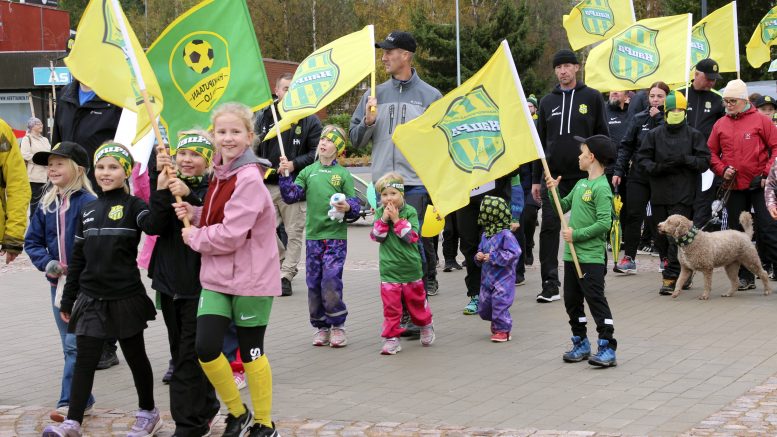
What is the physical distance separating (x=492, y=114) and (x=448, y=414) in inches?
98.7

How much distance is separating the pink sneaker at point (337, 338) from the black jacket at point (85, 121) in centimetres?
222

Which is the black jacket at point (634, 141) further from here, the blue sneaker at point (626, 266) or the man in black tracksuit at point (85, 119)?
the man in black tracksuit at point (85, 119)

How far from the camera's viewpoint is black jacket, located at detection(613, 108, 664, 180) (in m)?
11.9

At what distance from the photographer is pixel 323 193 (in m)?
8.73

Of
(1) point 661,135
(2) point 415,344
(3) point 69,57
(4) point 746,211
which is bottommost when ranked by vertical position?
(2) point 415,344

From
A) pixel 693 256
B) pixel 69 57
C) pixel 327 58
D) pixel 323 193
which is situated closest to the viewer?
pixel 69 57

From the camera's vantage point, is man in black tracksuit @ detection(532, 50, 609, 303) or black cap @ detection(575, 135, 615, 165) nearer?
black cap @ detection(575, 135, 615, 165)

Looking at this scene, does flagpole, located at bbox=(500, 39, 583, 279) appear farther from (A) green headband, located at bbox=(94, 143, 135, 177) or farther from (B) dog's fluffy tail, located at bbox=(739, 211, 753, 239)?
(B) dog's fluffy tail, located at bbox=(739, 211, 753, 239)

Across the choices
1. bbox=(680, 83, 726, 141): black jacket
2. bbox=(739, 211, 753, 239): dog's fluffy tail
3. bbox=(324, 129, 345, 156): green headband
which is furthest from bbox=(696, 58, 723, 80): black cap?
bbox=(324, 129, 345, 156): green headband

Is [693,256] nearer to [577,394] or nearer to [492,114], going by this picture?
[492,114]

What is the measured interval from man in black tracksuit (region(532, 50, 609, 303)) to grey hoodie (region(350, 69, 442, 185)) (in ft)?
5.66

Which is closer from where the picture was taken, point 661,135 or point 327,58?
point 327,58

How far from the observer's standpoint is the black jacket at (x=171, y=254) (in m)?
A: 6.23

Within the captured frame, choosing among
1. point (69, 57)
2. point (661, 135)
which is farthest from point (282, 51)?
point (69, 57)
